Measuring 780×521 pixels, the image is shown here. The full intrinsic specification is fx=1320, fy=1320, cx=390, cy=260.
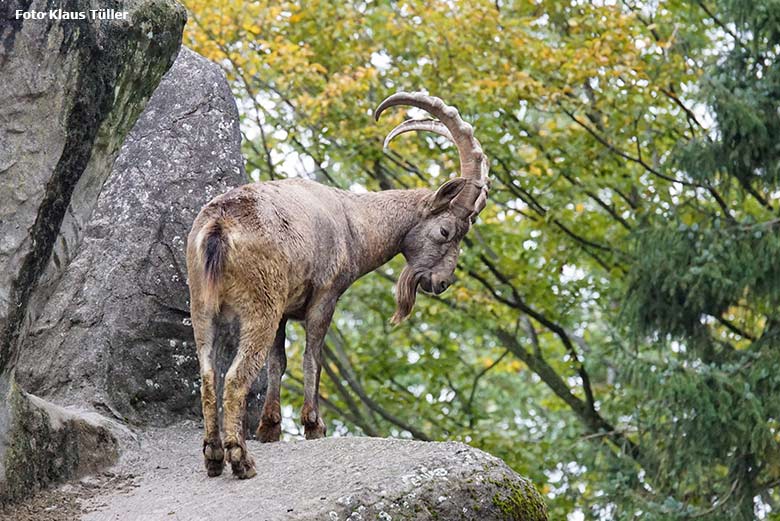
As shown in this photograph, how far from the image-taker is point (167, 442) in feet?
26.7

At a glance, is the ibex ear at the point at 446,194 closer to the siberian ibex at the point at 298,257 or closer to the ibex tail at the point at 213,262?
the siberian ibex at the point at 298,257

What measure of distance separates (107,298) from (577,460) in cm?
708

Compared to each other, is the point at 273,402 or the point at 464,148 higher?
the point at 464,148

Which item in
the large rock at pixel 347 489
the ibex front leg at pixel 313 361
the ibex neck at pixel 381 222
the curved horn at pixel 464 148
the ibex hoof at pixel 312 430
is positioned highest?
the curved horn at pixel 464 148

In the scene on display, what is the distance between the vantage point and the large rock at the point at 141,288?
831cm

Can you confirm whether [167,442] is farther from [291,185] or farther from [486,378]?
[486,378]

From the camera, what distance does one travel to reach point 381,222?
8.63 metres

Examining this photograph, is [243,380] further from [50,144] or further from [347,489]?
[50,144]

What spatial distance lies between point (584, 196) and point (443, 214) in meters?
7.98

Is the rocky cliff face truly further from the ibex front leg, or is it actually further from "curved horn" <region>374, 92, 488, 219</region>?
"curved horn" <region>374, 92, 488, 219</region>

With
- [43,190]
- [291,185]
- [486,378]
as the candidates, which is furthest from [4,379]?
[486,378]

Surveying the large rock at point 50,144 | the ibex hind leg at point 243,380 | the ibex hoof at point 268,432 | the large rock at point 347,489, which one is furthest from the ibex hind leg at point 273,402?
the large rock at point 50,144

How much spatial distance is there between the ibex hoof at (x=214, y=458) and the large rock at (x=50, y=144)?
0.91 m

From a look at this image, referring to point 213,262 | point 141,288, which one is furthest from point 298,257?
point 141,288
